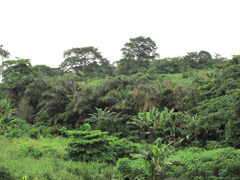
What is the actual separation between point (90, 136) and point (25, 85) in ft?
53.9

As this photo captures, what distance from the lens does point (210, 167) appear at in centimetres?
613

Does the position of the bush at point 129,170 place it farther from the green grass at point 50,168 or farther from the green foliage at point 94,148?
the green foliage at point 94,148

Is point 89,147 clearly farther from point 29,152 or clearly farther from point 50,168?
point 29,152

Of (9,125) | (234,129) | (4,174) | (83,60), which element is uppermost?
(83,60)

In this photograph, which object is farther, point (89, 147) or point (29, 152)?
point (29, 152)

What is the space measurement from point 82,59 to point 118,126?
54.6 feet

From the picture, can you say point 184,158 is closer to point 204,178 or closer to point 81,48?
point 204,178

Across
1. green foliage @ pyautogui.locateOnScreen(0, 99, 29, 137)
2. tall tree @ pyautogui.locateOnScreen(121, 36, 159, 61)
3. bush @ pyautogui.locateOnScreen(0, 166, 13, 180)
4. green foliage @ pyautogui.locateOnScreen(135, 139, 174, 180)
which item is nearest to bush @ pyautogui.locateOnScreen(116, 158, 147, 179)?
green foliage @ pyautogui.locateOnScreen(135, 139, 174, 180)

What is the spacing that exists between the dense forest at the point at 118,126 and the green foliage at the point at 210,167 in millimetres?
27

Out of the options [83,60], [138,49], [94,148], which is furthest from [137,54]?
[94,148]

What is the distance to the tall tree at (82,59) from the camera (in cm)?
2798

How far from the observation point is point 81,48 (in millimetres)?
28062

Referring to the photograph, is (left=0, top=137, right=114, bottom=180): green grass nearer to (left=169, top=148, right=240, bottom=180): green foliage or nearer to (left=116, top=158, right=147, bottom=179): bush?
(left=116, top=158, right=147, bottom=179): bush

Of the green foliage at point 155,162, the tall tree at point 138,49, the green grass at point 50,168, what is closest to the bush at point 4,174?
the green grass at point 50,168
